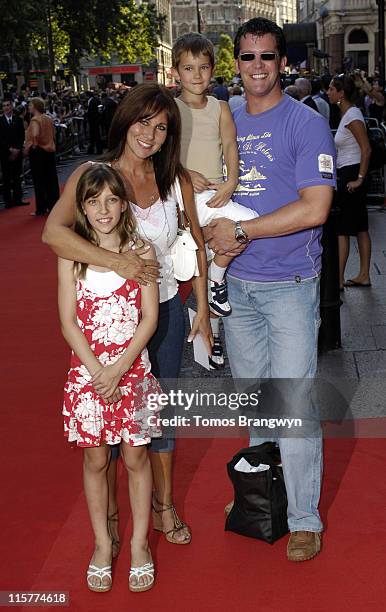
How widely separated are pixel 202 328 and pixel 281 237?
54 cm

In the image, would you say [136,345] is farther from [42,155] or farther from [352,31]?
[352,31]

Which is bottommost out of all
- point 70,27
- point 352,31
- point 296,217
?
point 296,217

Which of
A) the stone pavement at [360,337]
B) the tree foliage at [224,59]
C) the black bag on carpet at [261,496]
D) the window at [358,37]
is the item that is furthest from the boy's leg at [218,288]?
the tree foliage at [224,59]

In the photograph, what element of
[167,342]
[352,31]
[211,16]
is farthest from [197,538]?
[211,16]

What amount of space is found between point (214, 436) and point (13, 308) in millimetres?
4736

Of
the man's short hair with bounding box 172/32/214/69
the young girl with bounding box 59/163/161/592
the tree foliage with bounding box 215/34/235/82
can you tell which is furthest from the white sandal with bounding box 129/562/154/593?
the tree foliage with bounding box 215/34/235/82

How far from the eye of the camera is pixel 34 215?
18.9 metres

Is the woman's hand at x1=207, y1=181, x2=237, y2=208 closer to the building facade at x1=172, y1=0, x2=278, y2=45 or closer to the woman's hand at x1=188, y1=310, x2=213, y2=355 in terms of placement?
the woman's hand at x1=188, y1=310, x2=213, y2=355

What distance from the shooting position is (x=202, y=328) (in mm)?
4379

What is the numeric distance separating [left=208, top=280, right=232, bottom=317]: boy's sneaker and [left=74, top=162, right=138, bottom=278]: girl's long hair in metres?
0.61

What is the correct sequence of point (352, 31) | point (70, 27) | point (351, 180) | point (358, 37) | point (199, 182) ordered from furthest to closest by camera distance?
1. point (358, 37)
2. point (352, 31)
3. point (70, 27)
4. point (351, 180)
5. point (199, 182)

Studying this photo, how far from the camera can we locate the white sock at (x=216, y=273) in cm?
443

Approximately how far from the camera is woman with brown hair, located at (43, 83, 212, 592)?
3.92 meters

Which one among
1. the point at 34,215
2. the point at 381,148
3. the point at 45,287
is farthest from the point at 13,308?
the point at 34,215
